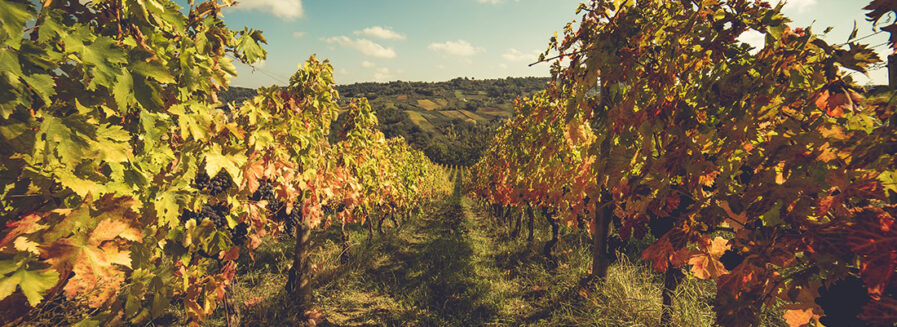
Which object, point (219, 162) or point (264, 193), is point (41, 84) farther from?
point (264, 193)

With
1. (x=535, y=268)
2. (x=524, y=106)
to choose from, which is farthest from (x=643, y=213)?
(x=524, y=106)

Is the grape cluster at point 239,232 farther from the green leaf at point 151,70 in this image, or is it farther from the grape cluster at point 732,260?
the grape cluster at point 732,260

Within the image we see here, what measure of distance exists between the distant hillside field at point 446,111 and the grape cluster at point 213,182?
3239 cm

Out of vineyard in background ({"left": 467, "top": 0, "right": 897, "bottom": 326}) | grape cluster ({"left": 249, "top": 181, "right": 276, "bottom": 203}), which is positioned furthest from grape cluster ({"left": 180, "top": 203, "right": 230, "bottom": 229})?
vineyard in background ({"left": 467, "top": 0, "right": 897, "bottom": 326})

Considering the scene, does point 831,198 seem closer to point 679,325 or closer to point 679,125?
point 679,125

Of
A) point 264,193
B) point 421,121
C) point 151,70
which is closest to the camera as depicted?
point 151,70

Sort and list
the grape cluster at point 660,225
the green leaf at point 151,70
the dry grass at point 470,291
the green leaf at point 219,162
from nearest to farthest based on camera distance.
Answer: the green leaf at point 151,70, the green leaf at point 219,162, the grape cluster at point 660,225, the dry grass at point 470,291

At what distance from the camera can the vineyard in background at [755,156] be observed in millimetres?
1116

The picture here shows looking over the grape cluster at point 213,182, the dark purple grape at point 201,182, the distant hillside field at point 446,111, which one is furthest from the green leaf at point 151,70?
the distant hillside field at point 446,111

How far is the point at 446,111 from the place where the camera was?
10406cm

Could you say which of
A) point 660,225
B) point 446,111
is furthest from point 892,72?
point 446,111

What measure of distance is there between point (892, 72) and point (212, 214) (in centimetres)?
387

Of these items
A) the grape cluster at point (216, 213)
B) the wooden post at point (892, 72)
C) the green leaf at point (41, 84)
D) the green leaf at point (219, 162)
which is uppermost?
the green leaf at point (41, 84)

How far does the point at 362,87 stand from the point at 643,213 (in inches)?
5332
